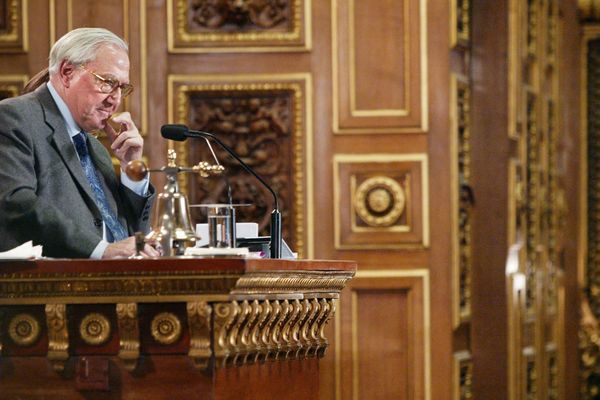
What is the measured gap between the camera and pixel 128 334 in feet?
9.90

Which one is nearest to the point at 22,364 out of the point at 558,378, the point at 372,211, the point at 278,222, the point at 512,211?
the point at 278,222

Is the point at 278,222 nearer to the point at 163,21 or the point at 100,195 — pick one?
the point at 100,195

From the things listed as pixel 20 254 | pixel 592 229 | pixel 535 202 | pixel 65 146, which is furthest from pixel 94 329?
pixel 592 229

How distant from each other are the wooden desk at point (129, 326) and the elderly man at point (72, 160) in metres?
0.30

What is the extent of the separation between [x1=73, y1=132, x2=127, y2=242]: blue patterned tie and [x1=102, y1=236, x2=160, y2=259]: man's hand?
0.52 meters

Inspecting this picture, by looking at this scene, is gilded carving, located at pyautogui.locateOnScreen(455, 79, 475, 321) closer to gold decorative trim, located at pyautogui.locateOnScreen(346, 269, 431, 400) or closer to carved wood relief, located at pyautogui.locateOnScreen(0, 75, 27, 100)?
gold decorative trim, located at pyautogui.locateOnScreen(346, 269, 431, 400)

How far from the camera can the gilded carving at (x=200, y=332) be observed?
2.97m

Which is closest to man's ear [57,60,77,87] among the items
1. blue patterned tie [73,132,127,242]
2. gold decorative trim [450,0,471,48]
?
blue patterned tie [73,132,127,242]

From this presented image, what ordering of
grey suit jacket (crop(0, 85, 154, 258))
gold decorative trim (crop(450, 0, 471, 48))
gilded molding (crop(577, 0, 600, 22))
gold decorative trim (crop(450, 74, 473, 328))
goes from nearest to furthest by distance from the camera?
grey suit jacket (crop(0, 85, 154, 258)), gold decorative trim (crop(450, 74, 473, 328)), gold decorative trim (crop(450, 0, 471, 48)), gilded molding (crop(577, 0, 600, 22))

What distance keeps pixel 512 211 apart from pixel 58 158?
3714 millimetres

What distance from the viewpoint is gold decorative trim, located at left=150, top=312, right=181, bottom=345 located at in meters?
3.01

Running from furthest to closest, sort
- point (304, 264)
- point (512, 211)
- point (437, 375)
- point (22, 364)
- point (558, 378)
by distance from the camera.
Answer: point (558, 378) < point (512, 211) < point (437, 375) < point (304, 264) < point (22, 364)

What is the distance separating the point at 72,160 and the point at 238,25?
2.52m

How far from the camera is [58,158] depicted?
3.76m
